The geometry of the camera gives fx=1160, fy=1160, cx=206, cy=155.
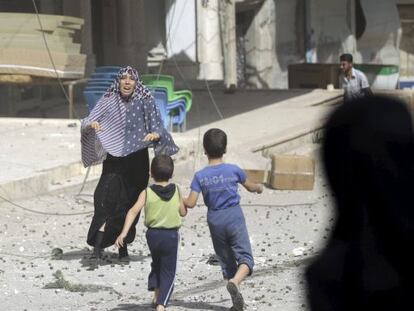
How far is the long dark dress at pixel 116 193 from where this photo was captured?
8.60 m

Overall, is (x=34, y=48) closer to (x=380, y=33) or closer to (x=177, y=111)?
(x=177, y=111)

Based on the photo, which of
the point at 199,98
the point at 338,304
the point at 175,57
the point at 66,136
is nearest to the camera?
the point at 338,304

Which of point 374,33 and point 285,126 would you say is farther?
point 374,33

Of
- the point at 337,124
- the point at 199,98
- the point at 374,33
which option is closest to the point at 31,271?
the point at 337,124

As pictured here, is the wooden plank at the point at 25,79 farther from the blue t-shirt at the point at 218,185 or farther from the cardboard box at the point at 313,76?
the blue t-shirt at the point at 218,185

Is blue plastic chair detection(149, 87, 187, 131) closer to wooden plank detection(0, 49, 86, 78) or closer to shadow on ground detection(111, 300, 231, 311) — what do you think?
wooden plank detection(0, 49, 86, 78)

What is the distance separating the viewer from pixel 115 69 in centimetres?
1409

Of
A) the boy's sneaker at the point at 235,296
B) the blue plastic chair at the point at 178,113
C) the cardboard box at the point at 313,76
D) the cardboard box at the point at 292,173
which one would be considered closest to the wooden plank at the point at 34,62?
the blue plastic chair at the point at 178,113

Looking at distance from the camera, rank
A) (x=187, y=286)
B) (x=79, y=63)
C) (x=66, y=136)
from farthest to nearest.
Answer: (x=79, y=63) < (x=66, y=136) < (x=187, y=286)

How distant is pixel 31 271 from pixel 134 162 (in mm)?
1102

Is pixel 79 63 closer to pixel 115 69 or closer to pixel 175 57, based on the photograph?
pixel 115 69

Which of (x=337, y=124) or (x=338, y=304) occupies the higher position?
(x=337, y=124)

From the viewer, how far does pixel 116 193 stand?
860cm

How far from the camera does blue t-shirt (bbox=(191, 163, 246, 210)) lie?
7000mm
